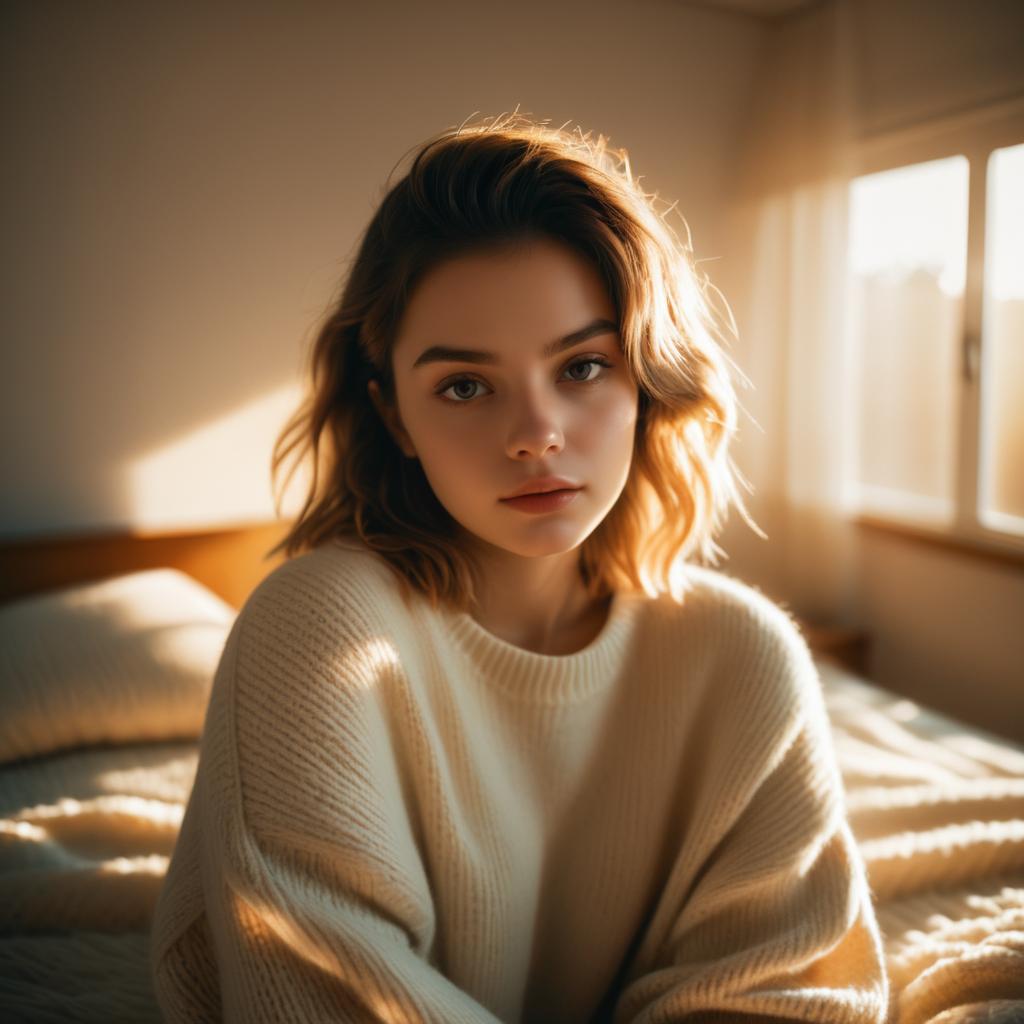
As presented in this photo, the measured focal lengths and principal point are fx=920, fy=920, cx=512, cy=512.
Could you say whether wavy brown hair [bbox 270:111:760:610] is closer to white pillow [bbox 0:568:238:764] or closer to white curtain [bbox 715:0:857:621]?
white pillow [bbox 0:568:238:764]

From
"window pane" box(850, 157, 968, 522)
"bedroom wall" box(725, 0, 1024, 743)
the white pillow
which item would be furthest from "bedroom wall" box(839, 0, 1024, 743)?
the white pillow

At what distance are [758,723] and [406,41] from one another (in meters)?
2.23

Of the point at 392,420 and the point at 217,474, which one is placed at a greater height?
the point at 392,420

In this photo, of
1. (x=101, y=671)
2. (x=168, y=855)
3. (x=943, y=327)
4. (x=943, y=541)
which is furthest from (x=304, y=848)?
(x=943, y=327)

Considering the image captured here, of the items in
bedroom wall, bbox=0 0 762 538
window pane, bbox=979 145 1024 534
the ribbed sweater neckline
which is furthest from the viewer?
window pane, bbox=979 145 1024 534

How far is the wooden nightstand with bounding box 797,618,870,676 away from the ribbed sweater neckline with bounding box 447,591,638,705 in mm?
1985

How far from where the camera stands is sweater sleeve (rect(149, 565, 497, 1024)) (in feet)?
2.21

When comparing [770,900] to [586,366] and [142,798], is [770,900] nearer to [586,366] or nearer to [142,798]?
[586,366]

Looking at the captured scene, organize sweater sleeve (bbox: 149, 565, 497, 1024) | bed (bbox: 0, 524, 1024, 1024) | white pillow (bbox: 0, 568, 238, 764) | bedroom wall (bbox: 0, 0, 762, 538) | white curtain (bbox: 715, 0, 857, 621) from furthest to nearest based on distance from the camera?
white curtain (bbox: 715, 0, 857, 621) < bedroom wall (bbox: 0, 0, 762, 538) < white pillow (bbox: 0, 568, 238, 764) < bed (bbox: 0, 524, 1024, 1024) < sweater sleeve (bbox: 149, 565, 497, 1024)

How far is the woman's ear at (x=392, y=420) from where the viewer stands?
927 mm

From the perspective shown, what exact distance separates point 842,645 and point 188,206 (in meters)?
2.21

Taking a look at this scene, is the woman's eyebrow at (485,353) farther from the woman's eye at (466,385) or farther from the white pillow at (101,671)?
the white pillow at (101,671)

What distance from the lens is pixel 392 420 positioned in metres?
0.94

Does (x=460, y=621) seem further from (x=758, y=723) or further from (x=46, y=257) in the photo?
(x=46, y=257)
